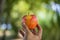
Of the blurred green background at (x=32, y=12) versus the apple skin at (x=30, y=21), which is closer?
the apple skin at (x=30, y=21)

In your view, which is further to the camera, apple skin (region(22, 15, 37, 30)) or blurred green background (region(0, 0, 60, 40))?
blurred green background (region(0, 0, 60, 40))

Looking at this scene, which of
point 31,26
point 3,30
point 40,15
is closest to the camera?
point 31,26

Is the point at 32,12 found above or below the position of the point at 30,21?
above

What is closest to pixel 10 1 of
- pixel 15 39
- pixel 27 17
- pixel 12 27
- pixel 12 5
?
pixel 12 5

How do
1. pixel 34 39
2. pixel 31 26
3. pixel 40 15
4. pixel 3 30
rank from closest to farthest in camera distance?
pixel 34 39
pixel 31 26
pixel 40 15
pixel 3 30

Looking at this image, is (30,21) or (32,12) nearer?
(30,21)

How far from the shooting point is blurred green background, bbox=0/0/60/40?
2261mm

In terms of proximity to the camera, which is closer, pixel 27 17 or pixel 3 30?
pixel 27 17

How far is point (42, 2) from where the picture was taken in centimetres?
231

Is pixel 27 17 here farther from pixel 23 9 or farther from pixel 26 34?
pixel 23 9

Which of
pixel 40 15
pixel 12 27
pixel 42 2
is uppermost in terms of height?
pixel 42 2

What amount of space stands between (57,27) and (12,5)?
636mm

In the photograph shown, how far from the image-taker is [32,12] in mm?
2219

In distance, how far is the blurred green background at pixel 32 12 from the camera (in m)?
2.26
